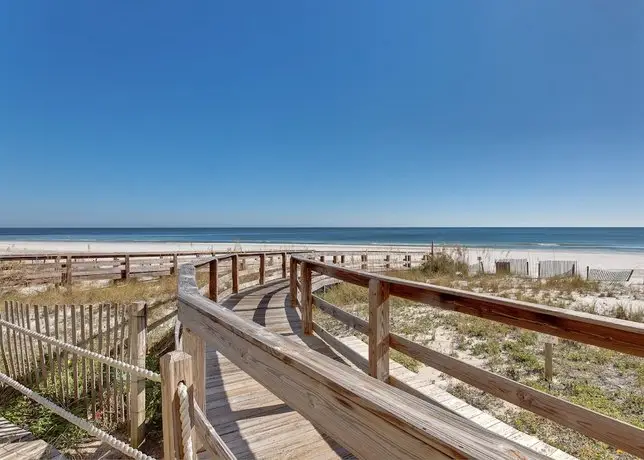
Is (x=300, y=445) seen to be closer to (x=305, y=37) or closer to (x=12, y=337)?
(x=12, y=337)

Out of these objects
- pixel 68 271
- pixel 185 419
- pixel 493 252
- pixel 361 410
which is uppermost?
pixel 361 410

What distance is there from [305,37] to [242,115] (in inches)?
461

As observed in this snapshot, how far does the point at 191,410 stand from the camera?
1348mm

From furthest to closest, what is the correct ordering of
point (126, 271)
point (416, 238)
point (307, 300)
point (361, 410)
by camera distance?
point (416, 238), point (126, 271), point (307, 300), point (361, 410)

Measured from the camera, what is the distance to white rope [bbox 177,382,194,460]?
119 cm

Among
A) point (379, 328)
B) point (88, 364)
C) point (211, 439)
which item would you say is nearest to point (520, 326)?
point (379, 328)

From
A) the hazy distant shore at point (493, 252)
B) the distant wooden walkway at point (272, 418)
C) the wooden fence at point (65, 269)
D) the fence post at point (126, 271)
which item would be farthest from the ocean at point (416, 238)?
the distant wooden walkway at point (272, 418)

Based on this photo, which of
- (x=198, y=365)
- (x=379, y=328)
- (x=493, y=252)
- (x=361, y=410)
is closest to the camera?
(x=361, y=410)

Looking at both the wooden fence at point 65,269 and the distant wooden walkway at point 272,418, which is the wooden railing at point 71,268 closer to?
the wooden fence at point 65,269

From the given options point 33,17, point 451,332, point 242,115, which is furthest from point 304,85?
point 451,332

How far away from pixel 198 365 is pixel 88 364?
3.44 metres

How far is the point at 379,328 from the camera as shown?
2.87m

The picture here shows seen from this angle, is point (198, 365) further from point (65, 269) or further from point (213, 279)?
point (65, 269)

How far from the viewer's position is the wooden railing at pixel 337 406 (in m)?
0.59
